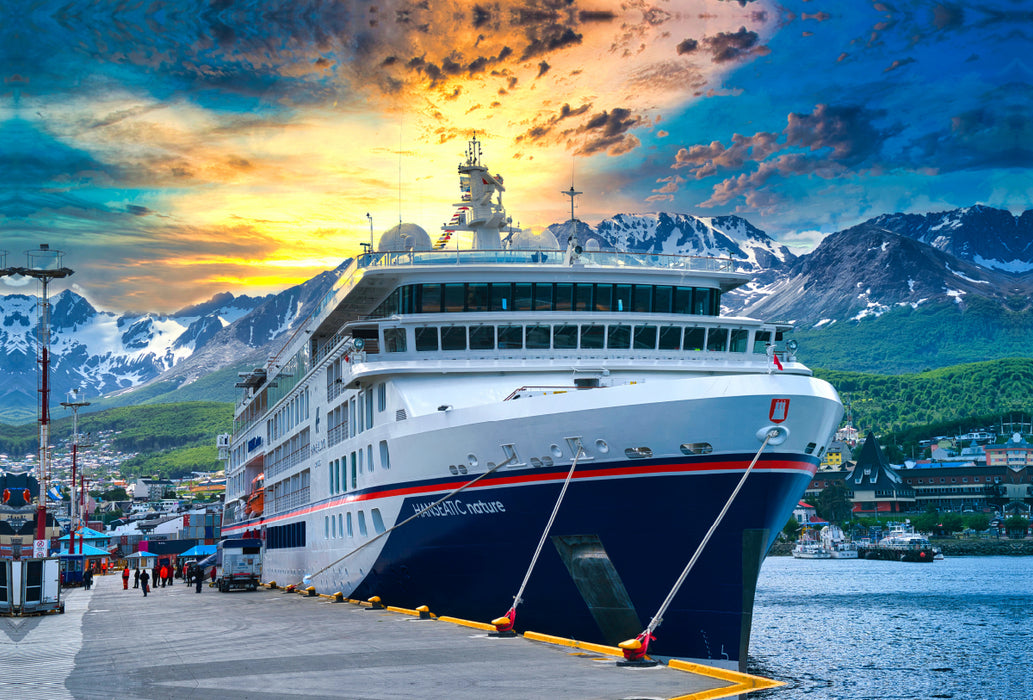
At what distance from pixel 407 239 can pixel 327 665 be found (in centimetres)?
1912

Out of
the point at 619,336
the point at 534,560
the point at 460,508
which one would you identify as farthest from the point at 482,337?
the point at 534,560

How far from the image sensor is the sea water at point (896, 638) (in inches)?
1537

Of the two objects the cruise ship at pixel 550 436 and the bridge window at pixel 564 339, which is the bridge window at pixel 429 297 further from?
the bridge window at pixel 564 339

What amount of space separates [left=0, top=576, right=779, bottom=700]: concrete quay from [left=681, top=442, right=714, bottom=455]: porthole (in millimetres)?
4054

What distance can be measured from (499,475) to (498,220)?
16.6 metres

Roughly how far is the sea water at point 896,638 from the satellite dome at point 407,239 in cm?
1828

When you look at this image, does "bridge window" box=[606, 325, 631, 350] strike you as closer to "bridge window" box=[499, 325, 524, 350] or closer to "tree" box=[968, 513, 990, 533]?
"bridge window" box=[499, 325, 524, 350]

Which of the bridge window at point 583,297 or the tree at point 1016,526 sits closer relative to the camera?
the bridge window at point 583,297

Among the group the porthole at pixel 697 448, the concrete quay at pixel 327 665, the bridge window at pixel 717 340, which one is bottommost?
the concrete quay at pixel 327 665

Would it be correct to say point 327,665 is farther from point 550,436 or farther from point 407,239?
point 407,239

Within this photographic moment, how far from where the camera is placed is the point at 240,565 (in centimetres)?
4997

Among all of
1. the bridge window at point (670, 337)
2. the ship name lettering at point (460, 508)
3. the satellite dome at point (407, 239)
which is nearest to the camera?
the ship name lettering at point (460, 508)

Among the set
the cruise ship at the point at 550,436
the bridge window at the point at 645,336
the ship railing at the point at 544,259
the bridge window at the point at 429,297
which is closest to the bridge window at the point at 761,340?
the cruise ship at the point at 550,436

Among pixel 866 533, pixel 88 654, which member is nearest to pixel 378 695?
pixel 88 654
